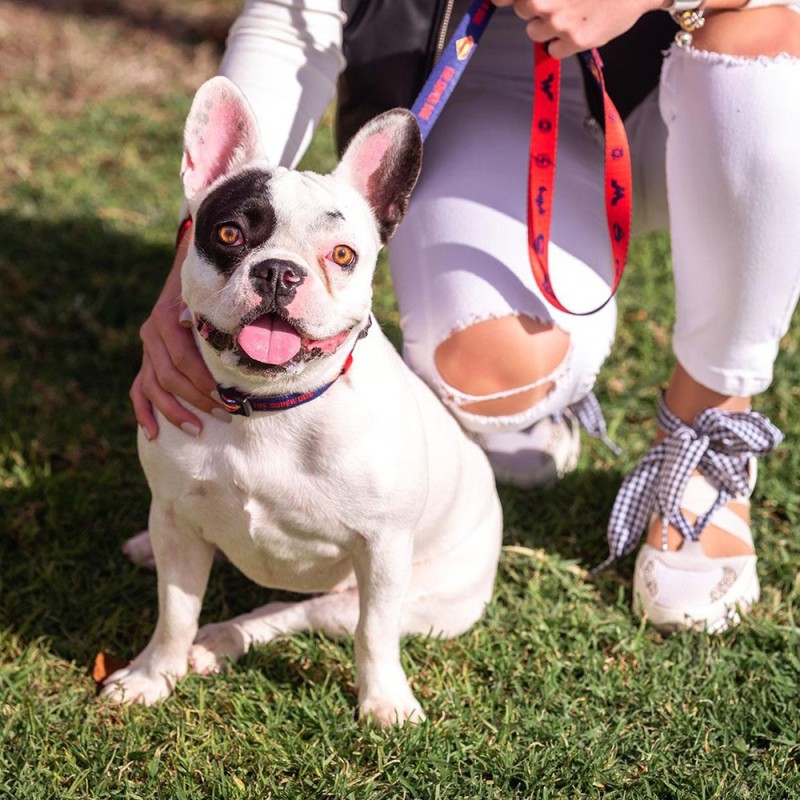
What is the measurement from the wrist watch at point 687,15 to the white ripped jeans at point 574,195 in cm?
4

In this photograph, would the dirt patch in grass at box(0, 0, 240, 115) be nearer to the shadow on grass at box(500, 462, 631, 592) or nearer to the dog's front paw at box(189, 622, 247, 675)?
the shadow on grass at box(500, 462, 631, 592)

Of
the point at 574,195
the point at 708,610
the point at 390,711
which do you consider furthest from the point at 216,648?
the point at 574,195

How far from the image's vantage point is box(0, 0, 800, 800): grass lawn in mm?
2092

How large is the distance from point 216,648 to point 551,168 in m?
1.25

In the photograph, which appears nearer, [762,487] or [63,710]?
[63,710]

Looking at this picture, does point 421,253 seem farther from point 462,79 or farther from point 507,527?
point 507,527

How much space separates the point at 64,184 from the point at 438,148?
205cm

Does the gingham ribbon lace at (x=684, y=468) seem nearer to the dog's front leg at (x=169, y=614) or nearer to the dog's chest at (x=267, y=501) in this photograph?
the dog's chest at (x=267, y=501)

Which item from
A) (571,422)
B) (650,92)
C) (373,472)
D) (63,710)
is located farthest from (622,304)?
(63,710)

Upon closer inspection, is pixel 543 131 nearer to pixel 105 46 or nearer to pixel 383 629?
pixel 383 629

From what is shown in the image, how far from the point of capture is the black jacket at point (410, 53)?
2547 millimetres

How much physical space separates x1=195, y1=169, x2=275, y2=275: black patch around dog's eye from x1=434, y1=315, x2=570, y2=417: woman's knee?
83 centimetres

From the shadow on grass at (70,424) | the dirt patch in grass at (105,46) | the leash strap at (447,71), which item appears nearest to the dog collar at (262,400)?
the leash strap at (447,71)

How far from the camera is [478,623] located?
2.53m
